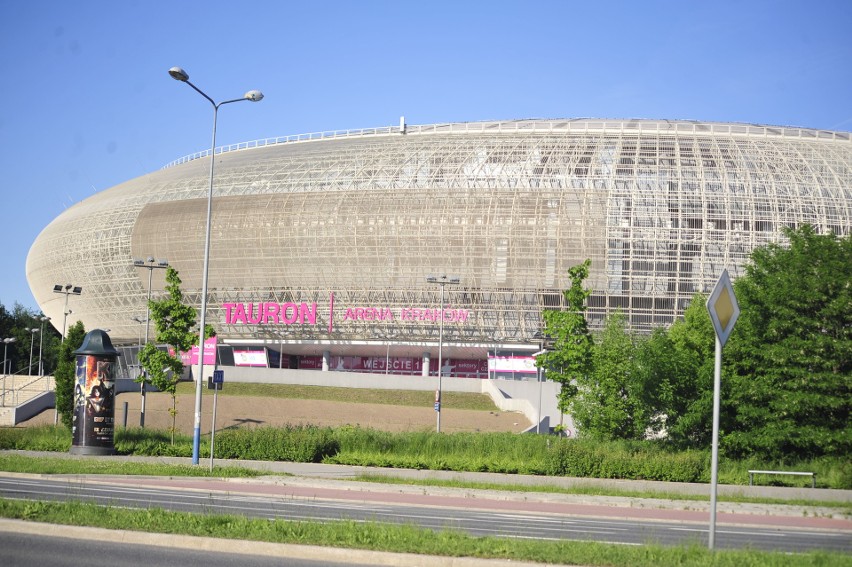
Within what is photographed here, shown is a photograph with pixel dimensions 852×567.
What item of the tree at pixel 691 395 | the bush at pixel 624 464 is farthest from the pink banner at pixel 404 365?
the bush at pixel 624 464

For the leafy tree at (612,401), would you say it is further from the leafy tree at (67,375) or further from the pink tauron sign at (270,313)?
the pink tauron sign at (270,313)

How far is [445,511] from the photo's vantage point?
2033 centimetres

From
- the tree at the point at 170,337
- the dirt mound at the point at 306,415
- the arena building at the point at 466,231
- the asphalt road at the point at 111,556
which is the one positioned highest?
the arena building at the point at 466,231

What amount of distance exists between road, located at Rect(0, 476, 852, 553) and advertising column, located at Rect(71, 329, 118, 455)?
8.39 meters

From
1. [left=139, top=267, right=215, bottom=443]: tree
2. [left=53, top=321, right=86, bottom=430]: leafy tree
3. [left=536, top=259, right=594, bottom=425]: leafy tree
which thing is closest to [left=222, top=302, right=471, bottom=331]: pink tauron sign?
[left=53, top=321, right=86, bottom=430]: leafy tree

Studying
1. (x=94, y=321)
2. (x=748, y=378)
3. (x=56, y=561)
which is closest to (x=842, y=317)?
(x=748, y=378)

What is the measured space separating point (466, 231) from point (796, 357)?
5396cm

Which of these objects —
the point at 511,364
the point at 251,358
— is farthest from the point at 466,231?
the point at 251,358

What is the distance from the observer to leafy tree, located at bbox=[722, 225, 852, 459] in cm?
3188

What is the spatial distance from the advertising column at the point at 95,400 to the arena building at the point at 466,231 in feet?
171

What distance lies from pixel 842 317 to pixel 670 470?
382 inches

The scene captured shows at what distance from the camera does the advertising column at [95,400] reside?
33.1 meters

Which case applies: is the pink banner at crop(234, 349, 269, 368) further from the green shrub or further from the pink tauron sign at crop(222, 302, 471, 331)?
the green shrub

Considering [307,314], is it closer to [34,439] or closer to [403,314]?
[403,314]
